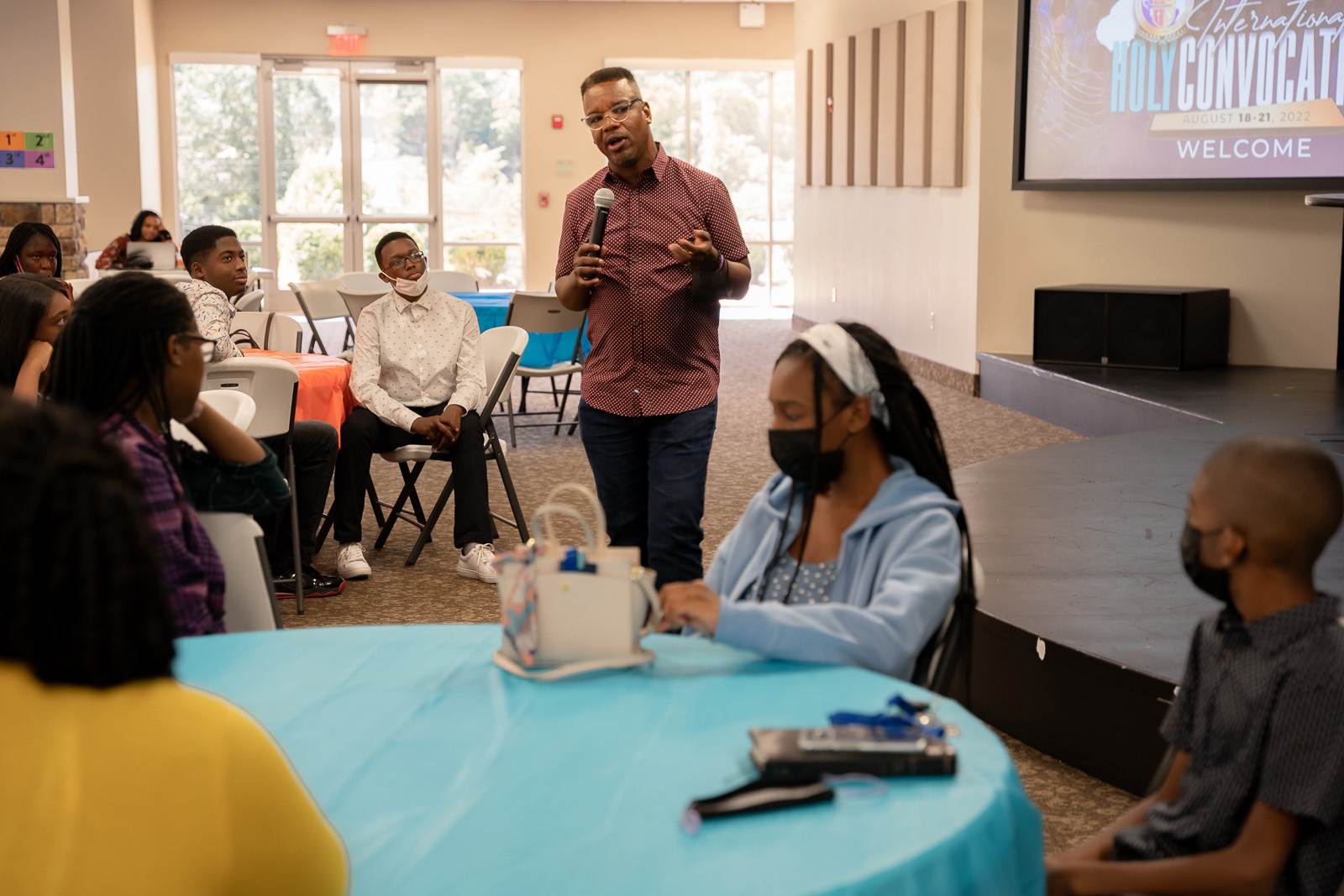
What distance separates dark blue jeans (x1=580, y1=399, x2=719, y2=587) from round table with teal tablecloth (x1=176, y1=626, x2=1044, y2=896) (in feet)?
5.11

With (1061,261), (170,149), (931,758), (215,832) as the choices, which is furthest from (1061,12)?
(170,149)

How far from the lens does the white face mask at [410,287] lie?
5.36m

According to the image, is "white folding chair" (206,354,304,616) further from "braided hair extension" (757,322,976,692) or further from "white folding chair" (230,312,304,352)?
"braided hair extension" (757,322,976,692)

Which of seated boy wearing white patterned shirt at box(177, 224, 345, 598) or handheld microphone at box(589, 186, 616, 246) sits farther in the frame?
seated boy wearing white patterned shirt at box(177, 224, 345, 598)

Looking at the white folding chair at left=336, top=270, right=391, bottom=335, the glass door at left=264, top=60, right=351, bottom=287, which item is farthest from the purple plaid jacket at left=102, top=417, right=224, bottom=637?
the glass door at left=264, top=60, right=351, bottom=287

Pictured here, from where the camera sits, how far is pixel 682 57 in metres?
16.1

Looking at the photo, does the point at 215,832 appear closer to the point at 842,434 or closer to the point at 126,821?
the point at 126,821

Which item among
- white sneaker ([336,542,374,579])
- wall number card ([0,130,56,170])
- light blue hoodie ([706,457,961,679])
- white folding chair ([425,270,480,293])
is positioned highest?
wall number card ([0,130,56,170])

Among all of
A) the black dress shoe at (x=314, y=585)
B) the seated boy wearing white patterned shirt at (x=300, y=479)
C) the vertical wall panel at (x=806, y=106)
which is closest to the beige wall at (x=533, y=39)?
the vertical wall panel at (x=806, y=106)

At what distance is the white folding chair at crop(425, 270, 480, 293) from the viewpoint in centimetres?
937

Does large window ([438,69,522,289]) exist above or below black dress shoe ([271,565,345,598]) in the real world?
above

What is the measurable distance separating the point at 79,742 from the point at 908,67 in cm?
996

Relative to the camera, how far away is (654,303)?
3645 mm

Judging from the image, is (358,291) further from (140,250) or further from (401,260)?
(401,260)
